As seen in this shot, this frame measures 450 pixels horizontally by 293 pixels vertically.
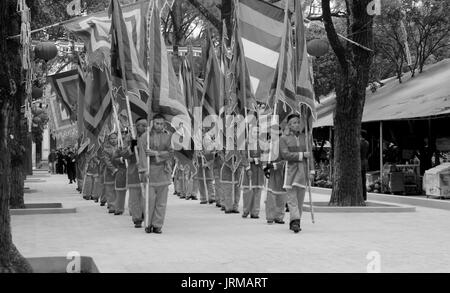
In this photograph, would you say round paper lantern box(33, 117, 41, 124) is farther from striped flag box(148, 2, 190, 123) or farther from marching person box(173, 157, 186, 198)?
striped flag box(148, 2, 190, 123)

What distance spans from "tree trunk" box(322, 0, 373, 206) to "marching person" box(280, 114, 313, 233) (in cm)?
447

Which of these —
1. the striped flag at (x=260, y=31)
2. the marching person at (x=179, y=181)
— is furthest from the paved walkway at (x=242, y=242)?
the marching person at (x=179, y=181)

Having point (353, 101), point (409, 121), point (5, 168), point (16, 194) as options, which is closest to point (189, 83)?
point (353, 101)

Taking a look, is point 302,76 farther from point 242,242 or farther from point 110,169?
point 110,169

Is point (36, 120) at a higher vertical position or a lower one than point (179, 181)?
higher

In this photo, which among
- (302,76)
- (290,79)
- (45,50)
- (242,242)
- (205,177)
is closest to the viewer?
(242,242)

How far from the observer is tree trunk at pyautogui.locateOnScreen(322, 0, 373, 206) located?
54.9 ft

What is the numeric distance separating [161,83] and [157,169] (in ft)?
4.92

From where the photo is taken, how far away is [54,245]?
10.2 m

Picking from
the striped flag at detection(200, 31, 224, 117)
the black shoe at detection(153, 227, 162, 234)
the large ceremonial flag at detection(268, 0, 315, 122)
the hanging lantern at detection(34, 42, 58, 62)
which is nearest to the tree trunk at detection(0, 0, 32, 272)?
the black shoe at detection(153, 227, 162, 234)

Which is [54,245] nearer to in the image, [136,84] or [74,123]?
[136,84]

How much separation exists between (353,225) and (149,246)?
182 inches

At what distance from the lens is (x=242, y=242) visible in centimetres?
1060

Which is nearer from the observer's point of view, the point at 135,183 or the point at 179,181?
the point at 135,183
